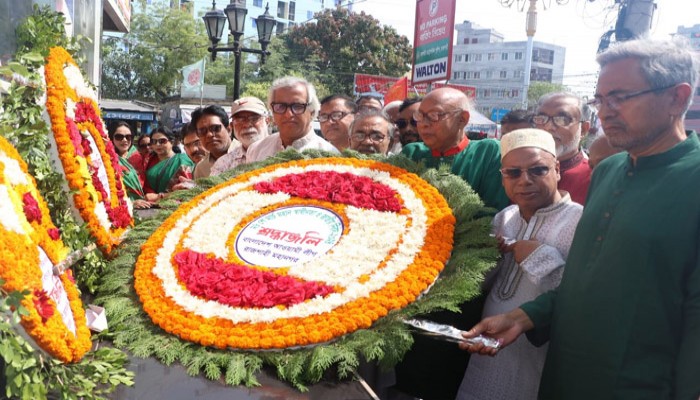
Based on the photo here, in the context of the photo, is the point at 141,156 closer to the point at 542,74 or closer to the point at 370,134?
the point at 370,134

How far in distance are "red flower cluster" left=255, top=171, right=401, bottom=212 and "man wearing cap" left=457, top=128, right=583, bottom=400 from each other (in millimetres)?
682

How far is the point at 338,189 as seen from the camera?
3457 mm

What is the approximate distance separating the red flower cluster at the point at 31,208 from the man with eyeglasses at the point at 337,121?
3.12 meters

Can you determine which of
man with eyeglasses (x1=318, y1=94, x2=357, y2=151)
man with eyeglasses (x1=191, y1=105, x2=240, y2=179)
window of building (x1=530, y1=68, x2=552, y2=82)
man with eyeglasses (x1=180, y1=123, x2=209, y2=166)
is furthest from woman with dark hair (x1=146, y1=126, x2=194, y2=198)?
window of building (x1=530, y1=68, x2=552, y2=82)

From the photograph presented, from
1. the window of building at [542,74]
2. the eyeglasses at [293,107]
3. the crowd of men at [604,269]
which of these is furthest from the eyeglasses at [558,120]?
the window of building at [542,74]

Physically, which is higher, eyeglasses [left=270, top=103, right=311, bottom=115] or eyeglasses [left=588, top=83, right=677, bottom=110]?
eyeglasses [left=588, top=83, right=677, bottom=110]

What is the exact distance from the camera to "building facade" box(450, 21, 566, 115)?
85125mm

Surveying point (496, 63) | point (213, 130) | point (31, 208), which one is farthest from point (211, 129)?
point (496, 63)

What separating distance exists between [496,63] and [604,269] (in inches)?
3566

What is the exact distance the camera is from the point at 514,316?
2541mm

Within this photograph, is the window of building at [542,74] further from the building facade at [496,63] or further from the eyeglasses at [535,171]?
the eyeglasses at [535,171]

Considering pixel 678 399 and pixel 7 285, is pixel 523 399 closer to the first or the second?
pixel 678 399

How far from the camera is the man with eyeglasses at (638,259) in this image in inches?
83.5

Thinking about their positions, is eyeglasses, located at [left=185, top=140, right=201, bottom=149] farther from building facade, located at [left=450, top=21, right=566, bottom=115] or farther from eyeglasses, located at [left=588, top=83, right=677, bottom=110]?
building facade, located at [left=450, top=21, right=566, bottom=115]
